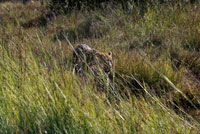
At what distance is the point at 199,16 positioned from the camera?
12.0ft

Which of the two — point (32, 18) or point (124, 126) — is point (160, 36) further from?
point (32, 18)

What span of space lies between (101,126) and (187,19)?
9.26 feet

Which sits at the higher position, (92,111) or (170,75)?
(92,111)

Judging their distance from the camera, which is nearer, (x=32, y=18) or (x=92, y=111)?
(x=92, y=111)

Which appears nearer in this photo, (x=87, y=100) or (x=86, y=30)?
(x=87, y=100)

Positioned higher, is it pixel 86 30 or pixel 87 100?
pixel 87 100

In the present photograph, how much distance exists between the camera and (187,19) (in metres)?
3.77

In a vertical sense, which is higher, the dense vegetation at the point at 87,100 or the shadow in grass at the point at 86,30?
the dense vegetation at the point at 87,100

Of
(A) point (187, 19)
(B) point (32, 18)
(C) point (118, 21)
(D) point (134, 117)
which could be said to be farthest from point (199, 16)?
(B) point (32, 18)

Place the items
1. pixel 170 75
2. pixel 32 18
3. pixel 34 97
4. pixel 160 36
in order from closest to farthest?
pixel 34 97
pixel 170 75
pixel 160 36
pixel 32 18

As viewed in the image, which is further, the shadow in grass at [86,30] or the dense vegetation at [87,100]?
the shadow in grass at [86,30]

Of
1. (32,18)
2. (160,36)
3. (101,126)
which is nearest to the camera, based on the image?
(101,126)

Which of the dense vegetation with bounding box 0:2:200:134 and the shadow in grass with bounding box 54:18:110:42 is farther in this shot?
the shadow in grass with bounding box 54:18:110:42

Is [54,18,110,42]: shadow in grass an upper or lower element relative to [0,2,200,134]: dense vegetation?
lower
